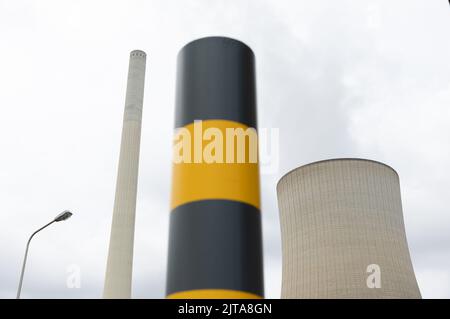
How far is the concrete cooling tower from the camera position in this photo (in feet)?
54.1

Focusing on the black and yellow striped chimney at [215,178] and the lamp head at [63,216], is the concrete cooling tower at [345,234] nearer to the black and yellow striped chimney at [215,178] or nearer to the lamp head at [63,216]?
the lamp head at [63,216]

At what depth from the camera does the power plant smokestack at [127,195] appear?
24422 mm

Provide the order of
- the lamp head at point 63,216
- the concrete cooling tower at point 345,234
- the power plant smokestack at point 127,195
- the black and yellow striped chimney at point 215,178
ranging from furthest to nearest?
1. the power plant smokestack at point 127,195
2. the concrete cooling tower at point 345,234
3. the lamp head at point 63,216
4. the black and yellow striped chimney at point 215,178

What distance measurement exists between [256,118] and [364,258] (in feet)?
43.1

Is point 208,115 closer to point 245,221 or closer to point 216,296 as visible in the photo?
point 245,221

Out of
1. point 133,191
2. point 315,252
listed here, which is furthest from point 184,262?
point 133,191

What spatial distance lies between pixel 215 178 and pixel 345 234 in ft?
44.7

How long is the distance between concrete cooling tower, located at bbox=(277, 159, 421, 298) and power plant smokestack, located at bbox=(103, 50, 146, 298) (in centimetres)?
1026

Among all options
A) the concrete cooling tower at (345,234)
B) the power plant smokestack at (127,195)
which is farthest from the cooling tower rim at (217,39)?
the power plant smokestack at (127,195)

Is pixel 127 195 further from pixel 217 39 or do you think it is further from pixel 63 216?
pixel 217 39

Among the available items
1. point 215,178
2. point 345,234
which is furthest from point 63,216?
point 345,234

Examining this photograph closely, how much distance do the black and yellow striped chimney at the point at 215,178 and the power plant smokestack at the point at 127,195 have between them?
21121mm

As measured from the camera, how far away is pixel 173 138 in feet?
16.4

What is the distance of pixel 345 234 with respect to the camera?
1711 cm
